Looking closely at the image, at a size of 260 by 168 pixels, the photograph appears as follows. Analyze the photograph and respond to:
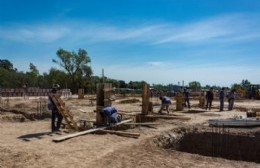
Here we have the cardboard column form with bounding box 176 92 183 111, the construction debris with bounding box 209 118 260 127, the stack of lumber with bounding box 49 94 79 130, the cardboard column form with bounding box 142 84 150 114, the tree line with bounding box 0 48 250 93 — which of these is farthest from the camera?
the tree line with bounding box 0 48 250 93

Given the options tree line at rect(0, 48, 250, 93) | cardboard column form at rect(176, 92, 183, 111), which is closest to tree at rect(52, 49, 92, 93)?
tree line at rect(0, 48, 250, 93)

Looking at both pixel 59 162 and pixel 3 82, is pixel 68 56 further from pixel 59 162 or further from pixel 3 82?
pixel 59 162

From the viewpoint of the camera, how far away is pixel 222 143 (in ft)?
42.5

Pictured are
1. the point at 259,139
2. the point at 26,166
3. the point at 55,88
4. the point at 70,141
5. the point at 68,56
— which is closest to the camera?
the point at 26,166

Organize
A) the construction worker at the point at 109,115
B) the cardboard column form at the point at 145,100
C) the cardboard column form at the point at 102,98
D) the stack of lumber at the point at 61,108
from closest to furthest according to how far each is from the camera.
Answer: the stack of lumber at the point at 61,108 < the construction worker at the point at 109,115 < the cardboard column form at the point at 102,98 < the cardboard column form at the point at 145,100

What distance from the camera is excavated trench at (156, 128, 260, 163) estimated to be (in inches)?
506

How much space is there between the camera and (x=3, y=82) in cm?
6294

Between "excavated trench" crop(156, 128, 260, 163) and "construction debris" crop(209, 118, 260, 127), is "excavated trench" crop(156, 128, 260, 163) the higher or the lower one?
the lower one

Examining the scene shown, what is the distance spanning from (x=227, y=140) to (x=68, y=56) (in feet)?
167

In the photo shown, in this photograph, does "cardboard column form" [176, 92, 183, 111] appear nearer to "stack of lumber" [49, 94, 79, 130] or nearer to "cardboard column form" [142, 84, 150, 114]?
"cardboard column form" [142, 84, 150, 114]

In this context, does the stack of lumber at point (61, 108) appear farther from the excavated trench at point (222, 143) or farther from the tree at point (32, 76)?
the tree at point (32, 76)

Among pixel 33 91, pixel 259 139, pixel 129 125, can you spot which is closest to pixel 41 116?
pixel 129 125

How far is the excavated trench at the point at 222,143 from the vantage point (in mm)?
12859

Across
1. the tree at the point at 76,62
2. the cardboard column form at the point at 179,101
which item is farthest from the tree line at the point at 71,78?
the cardboard column form at the point at 179,101
